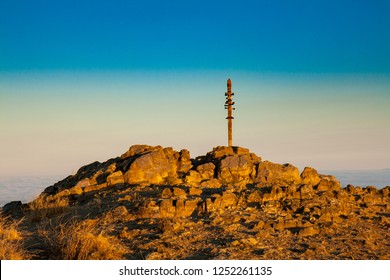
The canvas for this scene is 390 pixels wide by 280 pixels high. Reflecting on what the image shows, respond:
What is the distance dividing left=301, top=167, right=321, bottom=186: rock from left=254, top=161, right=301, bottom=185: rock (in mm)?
274

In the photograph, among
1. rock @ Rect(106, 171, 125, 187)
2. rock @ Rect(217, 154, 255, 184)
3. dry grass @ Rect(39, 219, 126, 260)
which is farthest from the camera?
rock @ Rect(217, 154, 255, 184)

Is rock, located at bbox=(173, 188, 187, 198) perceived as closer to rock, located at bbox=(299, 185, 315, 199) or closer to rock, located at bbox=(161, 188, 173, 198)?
rock, located at bbox=(161, 188, 173, 198)

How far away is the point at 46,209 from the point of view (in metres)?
15.2

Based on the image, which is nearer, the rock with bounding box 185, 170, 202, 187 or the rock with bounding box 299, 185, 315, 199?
the rock with bounding box 299, 185, 315, 199

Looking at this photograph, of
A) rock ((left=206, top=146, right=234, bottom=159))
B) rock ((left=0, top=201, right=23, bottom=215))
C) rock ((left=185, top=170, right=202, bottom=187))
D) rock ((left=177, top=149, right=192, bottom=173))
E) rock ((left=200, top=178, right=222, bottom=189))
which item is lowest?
rock ((left=0, top=201, right=23, bottom=215))

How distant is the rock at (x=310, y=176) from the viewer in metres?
19.2

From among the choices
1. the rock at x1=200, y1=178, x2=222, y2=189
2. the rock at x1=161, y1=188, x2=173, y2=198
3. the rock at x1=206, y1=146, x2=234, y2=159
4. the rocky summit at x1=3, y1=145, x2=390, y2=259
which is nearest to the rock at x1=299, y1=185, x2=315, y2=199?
the rocky summit at x1=3, y1=145, x2=390, y2=259

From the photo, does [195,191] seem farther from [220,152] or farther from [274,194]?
[220,152]

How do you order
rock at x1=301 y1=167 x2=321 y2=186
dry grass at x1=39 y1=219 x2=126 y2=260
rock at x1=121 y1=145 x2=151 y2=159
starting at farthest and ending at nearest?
rock at x1=121 y1=145 x2=151 y2=159 → rock at x1=301 y1=167 x2=321 y2=186 → dry grass at x1=39 y1=219 x2=126 y2=260

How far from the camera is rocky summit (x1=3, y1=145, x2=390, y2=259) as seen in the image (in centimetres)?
1005

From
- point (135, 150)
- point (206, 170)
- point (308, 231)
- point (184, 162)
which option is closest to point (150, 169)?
point (184, 162)

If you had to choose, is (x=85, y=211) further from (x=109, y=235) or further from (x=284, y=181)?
(x=284, y=181)

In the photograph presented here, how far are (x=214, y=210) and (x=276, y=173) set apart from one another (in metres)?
6.60
